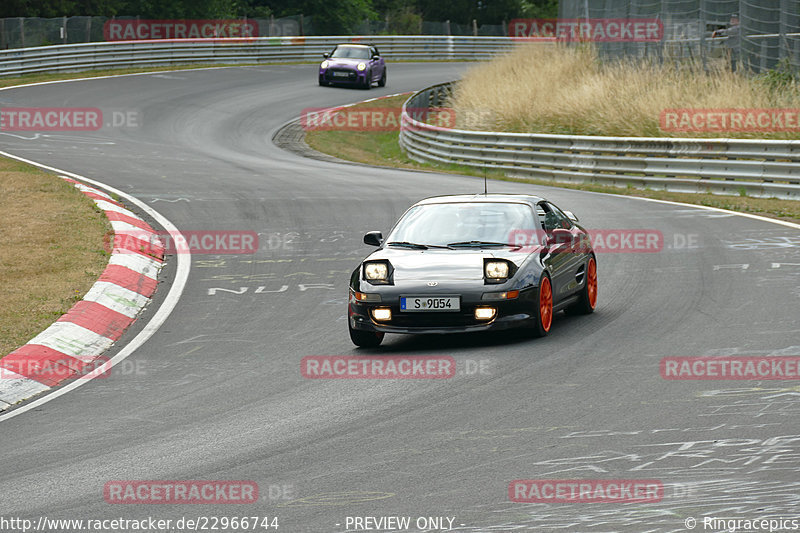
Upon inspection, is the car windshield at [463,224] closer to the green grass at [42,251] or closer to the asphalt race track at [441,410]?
the asphalt race track at [441,410]

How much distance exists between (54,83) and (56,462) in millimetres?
34146

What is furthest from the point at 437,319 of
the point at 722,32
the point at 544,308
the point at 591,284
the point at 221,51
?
the point at 221,51

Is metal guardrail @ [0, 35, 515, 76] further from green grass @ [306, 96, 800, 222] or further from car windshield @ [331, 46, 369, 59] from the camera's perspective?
green grass @ [306, 96, 800, 222]

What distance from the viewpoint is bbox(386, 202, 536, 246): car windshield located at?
10602 mm

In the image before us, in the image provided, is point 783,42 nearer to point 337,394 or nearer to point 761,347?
point 761,347

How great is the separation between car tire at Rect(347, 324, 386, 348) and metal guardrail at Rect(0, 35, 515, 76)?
111 feet

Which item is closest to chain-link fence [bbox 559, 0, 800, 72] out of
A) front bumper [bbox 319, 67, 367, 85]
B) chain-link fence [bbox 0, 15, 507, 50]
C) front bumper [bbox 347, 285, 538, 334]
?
front bumper [bbox 319, 67, 367, 85]

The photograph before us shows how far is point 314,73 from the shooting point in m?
47.8

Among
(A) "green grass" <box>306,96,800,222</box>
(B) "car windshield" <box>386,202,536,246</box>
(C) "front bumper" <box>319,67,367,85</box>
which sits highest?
(B) "car windshield" <box>386,202,536,246</box>

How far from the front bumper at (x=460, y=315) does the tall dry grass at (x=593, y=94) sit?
48.8ft

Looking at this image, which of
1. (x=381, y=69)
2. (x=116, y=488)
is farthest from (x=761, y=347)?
(x=381, y=69)

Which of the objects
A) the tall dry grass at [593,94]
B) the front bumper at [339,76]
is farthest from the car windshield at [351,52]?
the tall dry grass at [593,94]

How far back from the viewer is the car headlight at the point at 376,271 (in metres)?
9.97

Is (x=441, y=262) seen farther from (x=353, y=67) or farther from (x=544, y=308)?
(x=353, y=67)
